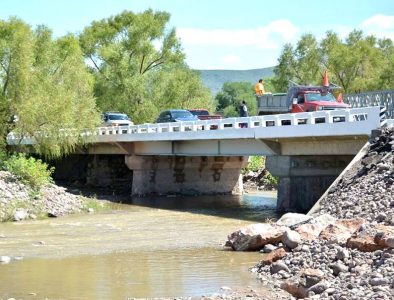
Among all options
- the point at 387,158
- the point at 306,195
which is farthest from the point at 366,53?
the point at 387,158

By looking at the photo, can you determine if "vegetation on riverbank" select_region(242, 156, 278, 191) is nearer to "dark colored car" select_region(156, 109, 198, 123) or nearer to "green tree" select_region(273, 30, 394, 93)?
"dark colored car" select_region(156, 109, 198, 123)

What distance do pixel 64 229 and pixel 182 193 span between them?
18471 mm

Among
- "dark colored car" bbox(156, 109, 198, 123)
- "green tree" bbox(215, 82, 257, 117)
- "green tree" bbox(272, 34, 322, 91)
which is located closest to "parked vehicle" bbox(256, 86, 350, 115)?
"dark colored car" bbox(156, 109, 198, 123)

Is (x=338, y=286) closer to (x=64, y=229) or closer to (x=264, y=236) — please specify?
(x=264, y=236)

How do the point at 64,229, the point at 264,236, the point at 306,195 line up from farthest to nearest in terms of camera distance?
the point at 306,195
the point at 64,229
the point at 264,236

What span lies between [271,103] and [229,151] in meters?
5.53

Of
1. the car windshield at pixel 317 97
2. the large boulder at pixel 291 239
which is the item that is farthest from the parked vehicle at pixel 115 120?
the large boulder at pixel 291 239

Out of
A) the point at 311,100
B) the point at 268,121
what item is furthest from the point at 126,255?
the point at 311,100

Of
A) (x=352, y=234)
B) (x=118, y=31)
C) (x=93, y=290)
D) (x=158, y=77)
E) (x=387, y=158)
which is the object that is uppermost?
(x=118, y=31)

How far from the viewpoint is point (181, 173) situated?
154 ft

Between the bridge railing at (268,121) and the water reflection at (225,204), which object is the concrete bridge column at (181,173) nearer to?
the water reflection at (225,204)

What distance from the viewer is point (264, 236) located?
2019cm

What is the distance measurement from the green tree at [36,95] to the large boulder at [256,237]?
2186cm

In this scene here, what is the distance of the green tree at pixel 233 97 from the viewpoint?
505 feet
